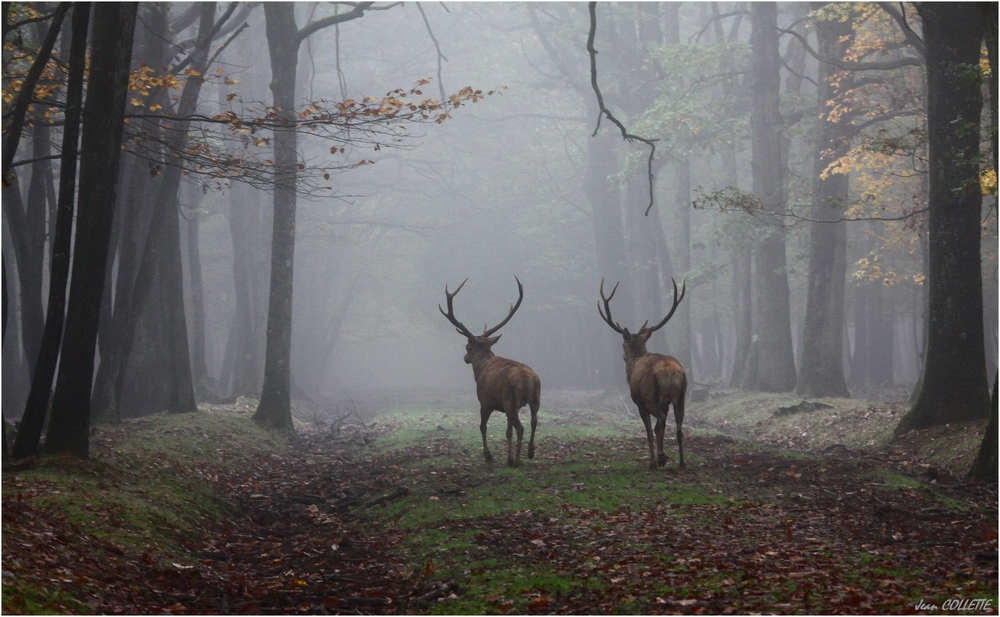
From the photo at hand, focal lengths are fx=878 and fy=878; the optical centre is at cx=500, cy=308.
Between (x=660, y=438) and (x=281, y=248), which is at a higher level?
(x=281, y=248)

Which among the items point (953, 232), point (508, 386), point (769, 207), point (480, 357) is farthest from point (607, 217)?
point (508, 386)

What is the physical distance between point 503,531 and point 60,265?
6.02 m

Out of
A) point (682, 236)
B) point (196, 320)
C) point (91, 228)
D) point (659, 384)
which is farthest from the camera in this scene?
point (682, 236)

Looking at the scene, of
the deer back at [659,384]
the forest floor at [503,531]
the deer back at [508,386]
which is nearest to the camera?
the forest floor at [503,531]

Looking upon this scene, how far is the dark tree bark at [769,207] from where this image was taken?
2812 centimetres

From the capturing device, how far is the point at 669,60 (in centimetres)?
3172

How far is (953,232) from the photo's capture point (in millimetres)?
13867

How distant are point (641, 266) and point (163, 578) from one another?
32.0 meters

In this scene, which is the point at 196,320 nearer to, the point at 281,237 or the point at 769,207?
the point at 281,237

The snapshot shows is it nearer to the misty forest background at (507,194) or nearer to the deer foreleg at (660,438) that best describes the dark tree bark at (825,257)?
the misty forest background at (507,194)

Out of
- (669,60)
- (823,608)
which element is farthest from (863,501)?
(669,60)

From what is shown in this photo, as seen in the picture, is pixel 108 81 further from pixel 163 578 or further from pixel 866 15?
pixel 866 15

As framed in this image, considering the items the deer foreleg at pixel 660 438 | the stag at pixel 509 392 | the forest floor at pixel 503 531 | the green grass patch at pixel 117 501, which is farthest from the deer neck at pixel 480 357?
the green grass patch at pixel 117 501

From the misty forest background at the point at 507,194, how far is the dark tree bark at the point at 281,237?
80mm
